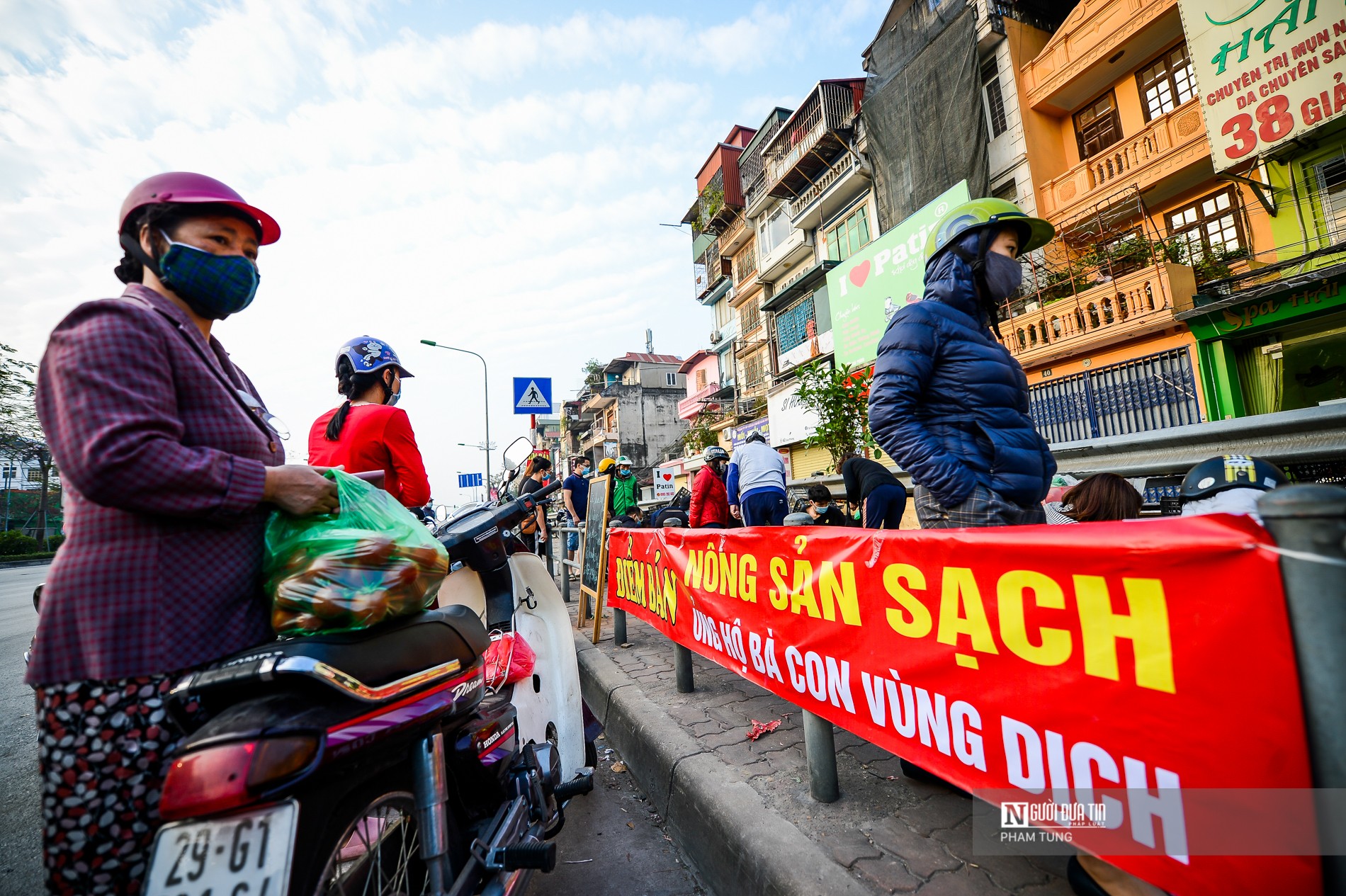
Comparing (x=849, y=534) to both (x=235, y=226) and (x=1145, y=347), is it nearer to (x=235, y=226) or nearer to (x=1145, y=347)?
(x=235, y=226)

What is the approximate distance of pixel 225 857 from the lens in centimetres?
92

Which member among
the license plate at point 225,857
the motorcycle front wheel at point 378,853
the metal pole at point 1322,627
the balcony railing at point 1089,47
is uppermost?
the balcony railing at point 1089,47

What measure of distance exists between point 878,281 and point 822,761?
612 inches

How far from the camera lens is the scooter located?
93cm

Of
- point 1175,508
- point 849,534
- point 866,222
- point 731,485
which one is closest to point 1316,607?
point 849,534

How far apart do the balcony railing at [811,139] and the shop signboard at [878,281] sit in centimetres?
536

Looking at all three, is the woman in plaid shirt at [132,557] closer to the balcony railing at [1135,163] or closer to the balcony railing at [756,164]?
the balcony railing at [1135,163]

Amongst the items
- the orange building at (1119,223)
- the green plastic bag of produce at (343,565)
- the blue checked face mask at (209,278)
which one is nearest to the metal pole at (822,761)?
the green plastic bag of produce at (343,565)

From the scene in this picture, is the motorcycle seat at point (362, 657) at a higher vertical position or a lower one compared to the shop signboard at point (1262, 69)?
lower

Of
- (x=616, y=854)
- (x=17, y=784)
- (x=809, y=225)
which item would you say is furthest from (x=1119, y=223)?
(x=17, y=784)

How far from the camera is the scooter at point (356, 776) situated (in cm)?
93

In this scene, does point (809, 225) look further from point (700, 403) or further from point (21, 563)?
point (21, 563)

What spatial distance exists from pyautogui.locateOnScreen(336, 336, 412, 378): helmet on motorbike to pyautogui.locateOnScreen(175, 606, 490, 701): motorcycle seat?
1573 millimetres

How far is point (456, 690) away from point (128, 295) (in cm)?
120
